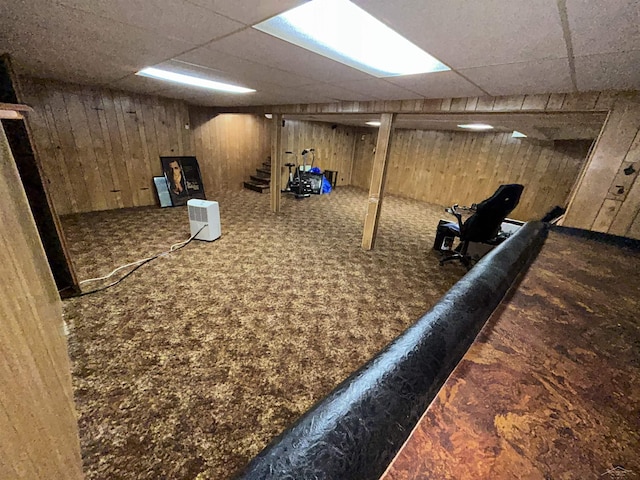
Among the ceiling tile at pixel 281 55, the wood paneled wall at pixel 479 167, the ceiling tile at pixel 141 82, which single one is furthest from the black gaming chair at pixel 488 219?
the ceiling tile at pixel 141 82

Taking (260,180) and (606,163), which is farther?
(260,180)

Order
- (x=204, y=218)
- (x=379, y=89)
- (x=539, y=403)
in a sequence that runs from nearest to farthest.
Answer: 1. (x=539, y=403)
2. (x=379, y=89)
3. (x=204, y=218)

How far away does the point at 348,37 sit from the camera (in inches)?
56.5

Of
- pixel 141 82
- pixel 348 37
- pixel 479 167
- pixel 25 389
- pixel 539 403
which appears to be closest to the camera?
pixel 539 403

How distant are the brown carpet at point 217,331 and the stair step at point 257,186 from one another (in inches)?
120

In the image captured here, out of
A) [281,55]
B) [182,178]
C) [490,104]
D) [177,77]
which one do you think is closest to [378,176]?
[490,104]

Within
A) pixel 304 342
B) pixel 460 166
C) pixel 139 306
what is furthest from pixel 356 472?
pixel 460 166

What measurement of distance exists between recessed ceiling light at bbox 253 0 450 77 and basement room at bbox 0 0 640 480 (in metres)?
0.02

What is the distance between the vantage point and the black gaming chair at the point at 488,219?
2941 mm

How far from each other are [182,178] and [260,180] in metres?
2.22

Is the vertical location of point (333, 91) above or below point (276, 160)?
above

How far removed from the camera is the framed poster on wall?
210 inches

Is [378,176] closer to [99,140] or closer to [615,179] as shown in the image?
[615,179]

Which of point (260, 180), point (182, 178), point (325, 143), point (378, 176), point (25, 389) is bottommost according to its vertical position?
point (260, 180)
